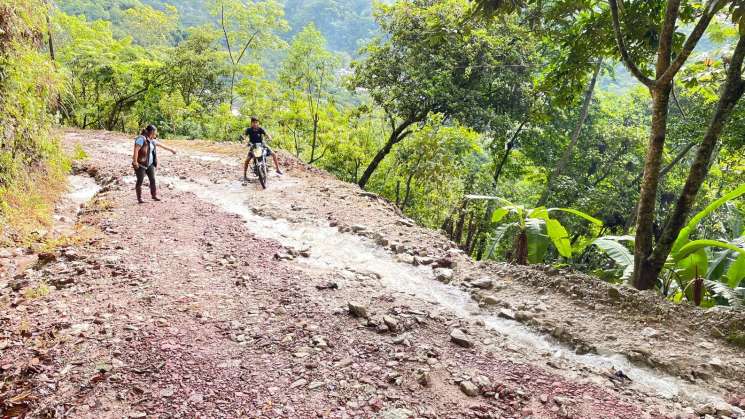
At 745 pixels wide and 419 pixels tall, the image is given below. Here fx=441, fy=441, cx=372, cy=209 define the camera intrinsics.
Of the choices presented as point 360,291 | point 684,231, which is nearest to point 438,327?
point 360,291

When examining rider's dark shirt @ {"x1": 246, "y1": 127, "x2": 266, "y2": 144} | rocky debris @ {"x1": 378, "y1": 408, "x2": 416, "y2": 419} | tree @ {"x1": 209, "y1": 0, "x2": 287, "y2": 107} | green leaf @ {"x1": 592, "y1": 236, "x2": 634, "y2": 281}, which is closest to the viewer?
rocky debris @ {"x1": 378, "y1": 408, "x2": 416, "y2": 419}

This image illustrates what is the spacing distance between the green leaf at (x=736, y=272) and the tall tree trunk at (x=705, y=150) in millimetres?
1287

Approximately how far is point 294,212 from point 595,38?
21.4ft

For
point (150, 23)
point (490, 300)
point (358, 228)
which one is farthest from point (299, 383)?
point (150, 23)

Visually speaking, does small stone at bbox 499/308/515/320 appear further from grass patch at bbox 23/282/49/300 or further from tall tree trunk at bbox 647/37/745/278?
grass patch at bbox 23/282/49/300

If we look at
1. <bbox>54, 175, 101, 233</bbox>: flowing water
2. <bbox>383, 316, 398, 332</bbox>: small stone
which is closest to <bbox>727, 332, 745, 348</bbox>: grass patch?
<bbox>383, 316, 398, 332</bbox>: small stone

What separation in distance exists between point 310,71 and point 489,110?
11380 mm

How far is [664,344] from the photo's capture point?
164 inches

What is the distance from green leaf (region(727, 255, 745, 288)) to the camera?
549cm

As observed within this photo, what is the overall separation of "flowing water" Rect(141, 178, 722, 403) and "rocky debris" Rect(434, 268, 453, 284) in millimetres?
94

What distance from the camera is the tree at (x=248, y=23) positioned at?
92.8ft

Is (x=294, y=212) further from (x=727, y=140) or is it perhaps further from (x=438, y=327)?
(x=727, y=140)

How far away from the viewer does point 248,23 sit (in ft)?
95.3

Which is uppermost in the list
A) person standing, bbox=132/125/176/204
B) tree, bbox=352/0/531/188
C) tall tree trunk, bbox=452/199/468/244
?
tree, bbox=352/0/531/188
